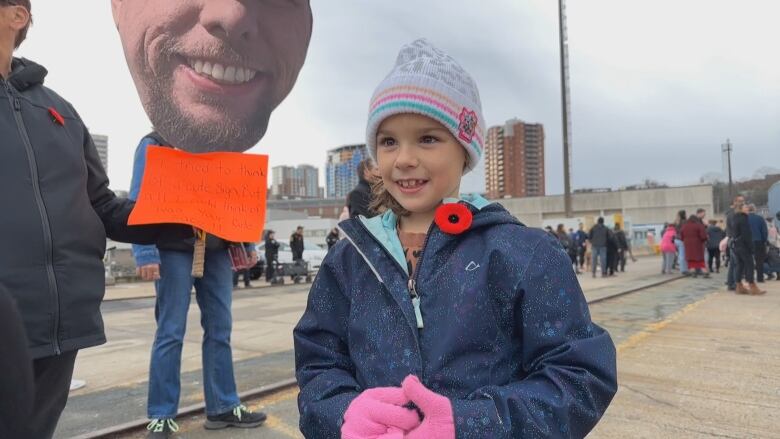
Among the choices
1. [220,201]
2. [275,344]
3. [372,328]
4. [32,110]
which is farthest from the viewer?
[275,344]

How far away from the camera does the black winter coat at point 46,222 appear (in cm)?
148

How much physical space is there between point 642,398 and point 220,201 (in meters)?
2.87

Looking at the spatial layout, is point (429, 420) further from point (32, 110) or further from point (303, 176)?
point (303, 176)

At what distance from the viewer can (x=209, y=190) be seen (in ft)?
8.86

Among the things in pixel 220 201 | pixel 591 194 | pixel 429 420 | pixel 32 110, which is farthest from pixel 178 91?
pixel 591 194

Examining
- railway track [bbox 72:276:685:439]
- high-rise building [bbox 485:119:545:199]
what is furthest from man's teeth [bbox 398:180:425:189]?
high-rise building [bbox 485:119:545:199]

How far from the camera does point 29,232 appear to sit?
1.50m

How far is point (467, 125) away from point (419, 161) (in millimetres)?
176

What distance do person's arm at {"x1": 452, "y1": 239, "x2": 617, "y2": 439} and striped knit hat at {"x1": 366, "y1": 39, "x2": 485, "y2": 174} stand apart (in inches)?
14.6

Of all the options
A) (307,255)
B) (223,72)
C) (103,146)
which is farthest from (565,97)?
(103,146)

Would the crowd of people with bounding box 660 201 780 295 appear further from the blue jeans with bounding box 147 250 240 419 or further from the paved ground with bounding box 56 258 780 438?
the blue jeans with bounding box 147 250 240 419

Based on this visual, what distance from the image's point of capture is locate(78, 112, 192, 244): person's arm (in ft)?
6.48

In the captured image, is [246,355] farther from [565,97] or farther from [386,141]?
[565,97]

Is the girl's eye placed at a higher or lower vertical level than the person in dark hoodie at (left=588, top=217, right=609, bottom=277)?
higher
